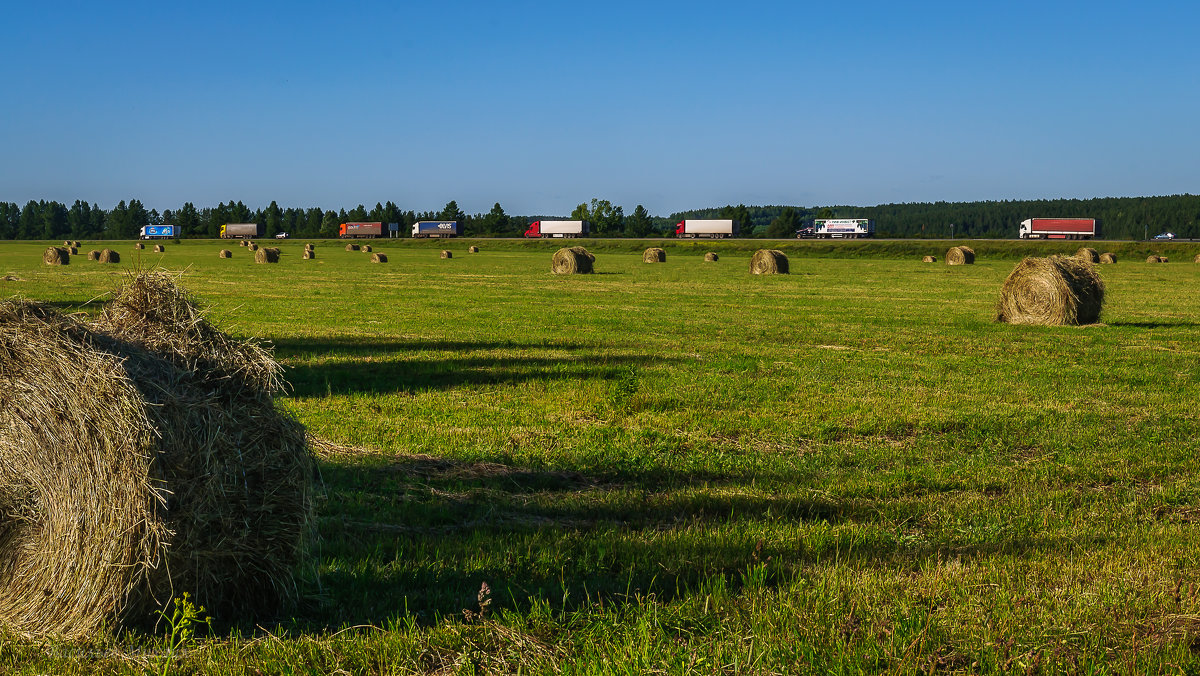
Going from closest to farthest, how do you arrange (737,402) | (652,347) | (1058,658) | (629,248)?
(1058,658) < (737,402) < (652,347) < (629,248)

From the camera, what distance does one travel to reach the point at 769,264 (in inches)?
2121

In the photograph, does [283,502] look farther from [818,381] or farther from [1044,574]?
[818,381]

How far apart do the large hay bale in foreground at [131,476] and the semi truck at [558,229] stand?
501 ft

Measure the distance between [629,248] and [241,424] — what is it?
367ft

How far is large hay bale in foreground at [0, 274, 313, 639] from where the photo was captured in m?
5.31

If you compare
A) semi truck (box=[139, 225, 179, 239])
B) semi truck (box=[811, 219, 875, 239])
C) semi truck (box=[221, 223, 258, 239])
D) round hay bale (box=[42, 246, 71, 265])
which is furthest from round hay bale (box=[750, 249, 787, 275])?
semi truck (box=[139, 225, 179, 239])

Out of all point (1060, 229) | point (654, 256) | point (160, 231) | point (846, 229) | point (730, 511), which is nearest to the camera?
point (730, 511)

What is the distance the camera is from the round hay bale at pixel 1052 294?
25.3 meters

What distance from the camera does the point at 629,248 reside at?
11681 cm

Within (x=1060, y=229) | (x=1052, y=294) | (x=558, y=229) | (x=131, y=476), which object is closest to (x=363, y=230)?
(x=558, y=229)

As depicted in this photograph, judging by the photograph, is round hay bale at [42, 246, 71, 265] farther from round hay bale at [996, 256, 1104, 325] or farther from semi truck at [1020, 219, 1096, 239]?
semi truck at [1020, 219, 1096, 239]

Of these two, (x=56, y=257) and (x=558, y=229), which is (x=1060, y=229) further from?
(x=56, y=257)

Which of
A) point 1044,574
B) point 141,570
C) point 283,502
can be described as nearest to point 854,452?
point 1044,574

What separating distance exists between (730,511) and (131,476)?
488cm
